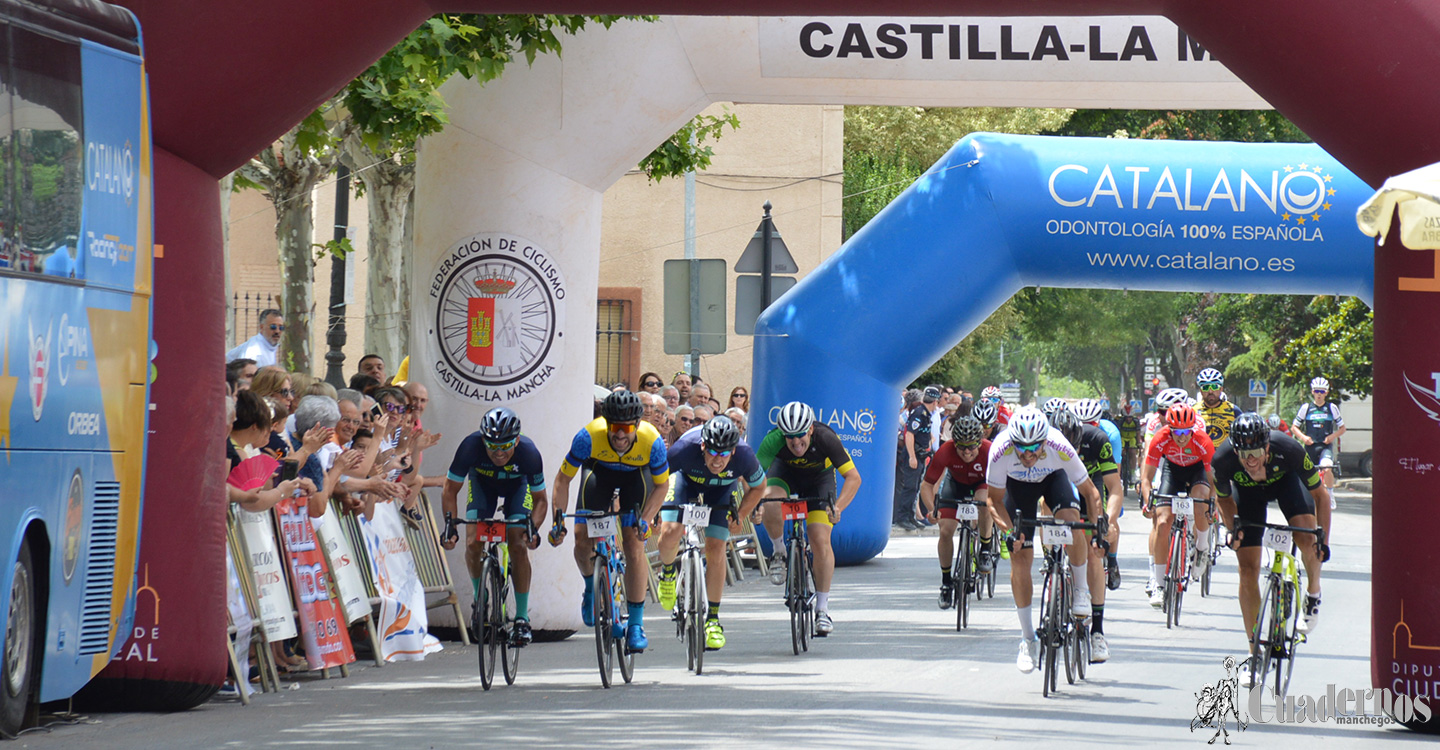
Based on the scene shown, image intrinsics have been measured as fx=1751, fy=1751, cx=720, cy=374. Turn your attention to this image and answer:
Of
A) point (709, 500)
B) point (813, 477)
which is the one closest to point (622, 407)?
point (709, 500)

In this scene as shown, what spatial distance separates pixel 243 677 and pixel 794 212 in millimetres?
23618

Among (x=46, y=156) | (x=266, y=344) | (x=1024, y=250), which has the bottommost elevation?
(x=266, y=344)

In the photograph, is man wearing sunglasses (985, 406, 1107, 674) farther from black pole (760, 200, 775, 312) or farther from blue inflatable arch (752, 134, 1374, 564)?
black pole (760, 200, 775, 312)

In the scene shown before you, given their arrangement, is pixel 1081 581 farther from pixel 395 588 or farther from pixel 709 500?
pixel 395 588

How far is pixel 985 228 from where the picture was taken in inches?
623

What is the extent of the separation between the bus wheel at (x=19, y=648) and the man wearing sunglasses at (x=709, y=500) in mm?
4850

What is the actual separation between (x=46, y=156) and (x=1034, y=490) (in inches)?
249

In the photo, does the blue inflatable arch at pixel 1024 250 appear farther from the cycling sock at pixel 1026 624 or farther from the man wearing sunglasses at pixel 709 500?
the man wearing sunglasses at pixel 709 500

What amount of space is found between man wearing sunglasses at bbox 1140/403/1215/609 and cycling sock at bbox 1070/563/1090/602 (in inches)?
165

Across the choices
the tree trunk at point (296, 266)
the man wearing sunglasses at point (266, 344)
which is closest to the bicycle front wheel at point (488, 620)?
the man wearing sunglasses at point (266, 344)

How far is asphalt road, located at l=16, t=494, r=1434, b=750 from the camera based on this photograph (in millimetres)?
8312

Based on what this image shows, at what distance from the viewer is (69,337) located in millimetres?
7438

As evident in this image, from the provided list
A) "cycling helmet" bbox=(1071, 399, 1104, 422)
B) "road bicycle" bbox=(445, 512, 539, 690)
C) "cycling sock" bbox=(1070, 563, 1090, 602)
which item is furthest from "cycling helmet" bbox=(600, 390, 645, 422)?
"cycling helmet" bbox=(1071, 399, 1104, 422)

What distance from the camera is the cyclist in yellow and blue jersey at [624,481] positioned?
10.6 metres
